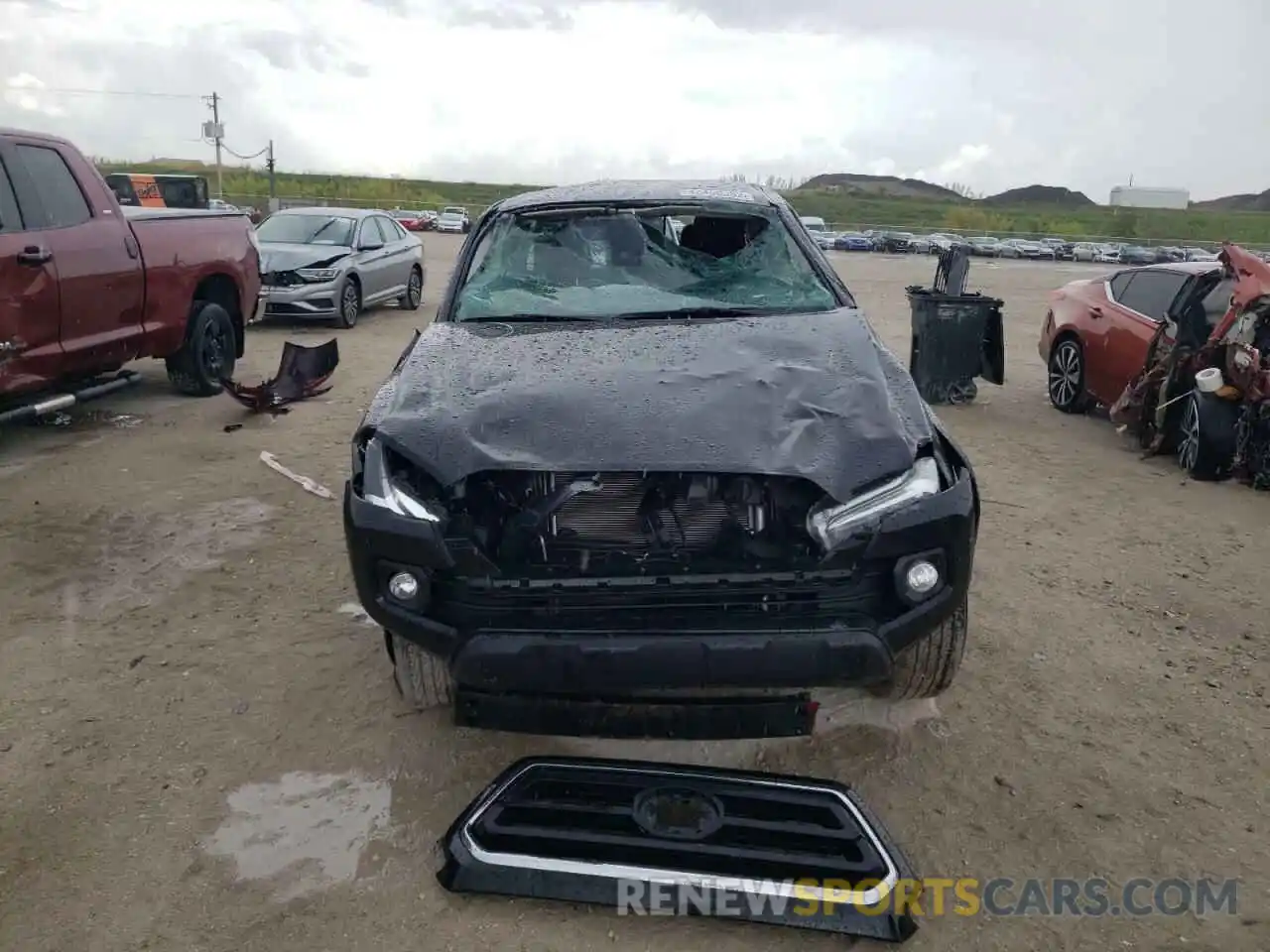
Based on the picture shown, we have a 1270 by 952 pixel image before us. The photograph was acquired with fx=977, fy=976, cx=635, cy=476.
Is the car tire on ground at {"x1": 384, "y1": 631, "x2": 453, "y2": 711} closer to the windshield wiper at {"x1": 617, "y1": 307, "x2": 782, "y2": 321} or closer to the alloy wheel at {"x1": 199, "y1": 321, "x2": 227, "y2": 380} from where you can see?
the windshield wiper at {"x1": 617, "y1": 307, "x2": 782, "y2": 321}

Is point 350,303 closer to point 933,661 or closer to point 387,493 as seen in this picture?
point 387,493

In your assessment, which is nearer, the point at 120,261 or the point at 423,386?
the point at 423,386

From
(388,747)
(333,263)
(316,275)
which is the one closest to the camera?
(388,747)

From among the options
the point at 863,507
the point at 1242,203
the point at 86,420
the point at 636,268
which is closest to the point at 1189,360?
the point at 636,268

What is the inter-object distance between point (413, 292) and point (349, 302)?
2.47m

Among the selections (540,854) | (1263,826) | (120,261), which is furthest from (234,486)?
(1263,826)

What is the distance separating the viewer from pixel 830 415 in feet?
9.75

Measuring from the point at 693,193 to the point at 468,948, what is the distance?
346 centimetres

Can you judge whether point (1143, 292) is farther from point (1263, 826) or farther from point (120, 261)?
point (120, 261)

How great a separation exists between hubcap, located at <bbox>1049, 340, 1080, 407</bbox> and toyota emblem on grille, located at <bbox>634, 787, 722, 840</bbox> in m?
7.02

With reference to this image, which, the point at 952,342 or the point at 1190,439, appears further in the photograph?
the point at 952,342

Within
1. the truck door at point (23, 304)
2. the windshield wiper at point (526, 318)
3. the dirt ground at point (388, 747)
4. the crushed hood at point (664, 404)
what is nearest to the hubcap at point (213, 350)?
the truck door at point (23, 304)

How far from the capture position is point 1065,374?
8766mm

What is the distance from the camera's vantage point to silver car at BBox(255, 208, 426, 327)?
38.5 ft
